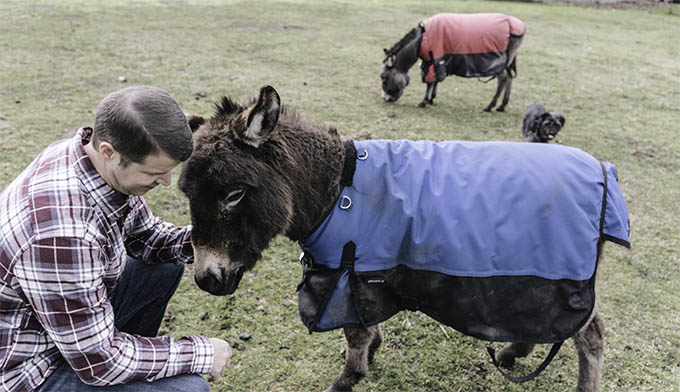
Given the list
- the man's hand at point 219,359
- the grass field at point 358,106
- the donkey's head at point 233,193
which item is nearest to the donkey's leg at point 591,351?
the grass field at point 358,106

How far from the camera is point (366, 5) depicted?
18.7m

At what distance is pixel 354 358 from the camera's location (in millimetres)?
3129

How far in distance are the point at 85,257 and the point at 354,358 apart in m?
1.84

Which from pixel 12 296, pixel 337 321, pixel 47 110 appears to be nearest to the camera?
pixel 12 296

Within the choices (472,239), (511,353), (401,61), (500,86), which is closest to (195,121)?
(472,239)

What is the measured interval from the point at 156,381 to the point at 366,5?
1857 centimetres

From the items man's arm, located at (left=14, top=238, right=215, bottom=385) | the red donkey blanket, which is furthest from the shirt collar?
the red donkey blanket

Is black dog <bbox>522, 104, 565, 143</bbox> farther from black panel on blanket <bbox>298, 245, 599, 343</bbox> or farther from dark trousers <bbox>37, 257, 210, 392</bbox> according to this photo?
dark trousers <bbox>37, 257, 210, 392</bbox>

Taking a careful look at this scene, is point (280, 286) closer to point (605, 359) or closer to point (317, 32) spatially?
point (605, 359)

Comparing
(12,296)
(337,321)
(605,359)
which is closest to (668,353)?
→ (605,359)

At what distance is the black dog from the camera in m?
6.55

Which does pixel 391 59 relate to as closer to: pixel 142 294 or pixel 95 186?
pixel 142 294

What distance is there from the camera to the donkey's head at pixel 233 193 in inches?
92.1

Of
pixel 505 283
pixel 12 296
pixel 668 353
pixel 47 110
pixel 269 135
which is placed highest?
pixel 269 135
